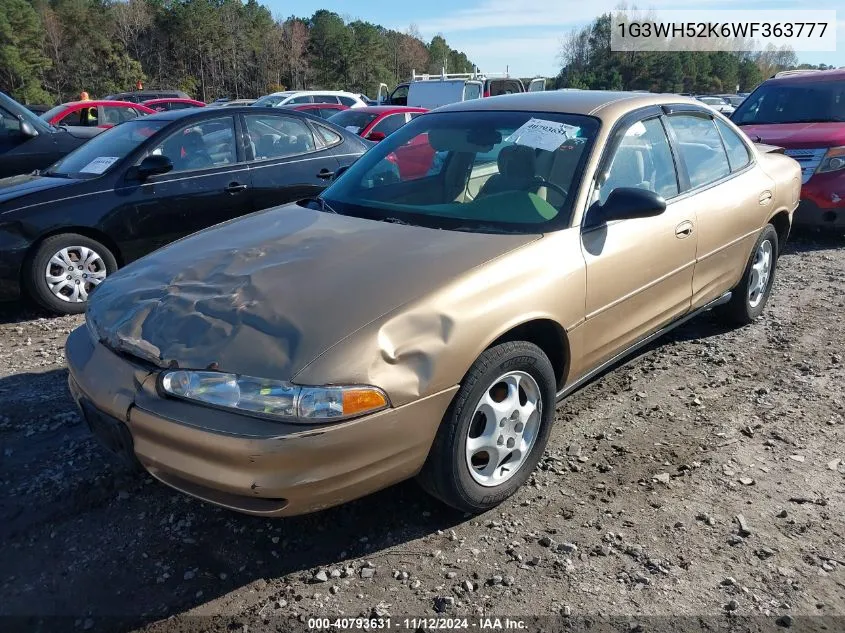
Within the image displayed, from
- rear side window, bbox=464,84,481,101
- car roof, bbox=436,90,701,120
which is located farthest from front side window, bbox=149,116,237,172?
rear side window, bbox=464,84,481,101

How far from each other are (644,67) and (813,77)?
4452cm

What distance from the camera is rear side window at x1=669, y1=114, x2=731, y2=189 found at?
4.00 m

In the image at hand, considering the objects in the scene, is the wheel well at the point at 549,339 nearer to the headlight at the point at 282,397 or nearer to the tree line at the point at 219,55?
the headlight at the point at 282,397

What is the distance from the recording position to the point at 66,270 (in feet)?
18.0

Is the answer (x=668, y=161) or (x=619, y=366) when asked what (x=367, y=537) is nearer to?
(x=619, y=366)

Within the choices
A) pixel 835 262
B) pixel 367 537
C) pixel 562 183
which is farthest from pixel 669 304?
pixel 835 262

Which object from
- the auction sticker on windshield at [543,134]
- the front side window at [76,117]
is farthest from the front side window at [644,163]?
the front side window at [76,117]

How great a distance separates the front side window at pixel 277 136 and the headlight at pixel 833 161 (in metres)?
5.25

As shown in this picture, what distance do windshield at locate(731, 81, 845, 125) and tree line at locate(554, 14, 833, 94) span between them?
35329 millimetres

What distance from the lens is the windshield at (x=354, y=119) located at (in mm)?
11719

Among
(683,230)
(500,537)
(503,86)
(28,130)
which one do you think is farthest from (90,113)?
(503,86)

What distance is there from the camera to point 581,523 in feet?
9.36

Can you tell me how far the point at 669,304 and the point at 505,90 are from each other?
23.1 metres

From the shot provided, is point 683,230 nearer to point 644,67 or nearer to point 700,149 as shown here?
point 700,149
